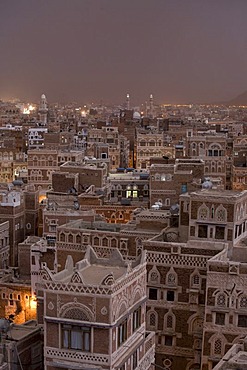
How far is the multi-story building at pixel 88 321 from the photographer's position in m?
15.2

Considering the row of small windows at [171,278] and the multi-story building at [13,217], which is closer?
the row of small windows at [171,278]

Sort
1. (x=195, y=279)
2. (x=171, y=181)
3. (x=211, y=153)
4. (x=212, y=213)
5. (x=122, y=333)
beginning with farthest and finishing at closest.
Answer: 1. (x=211, y=153)
2. (x=171, y=181)
3. (x=212, y=213)
4. (x=195, y=279)
5. (x=122, y=333)

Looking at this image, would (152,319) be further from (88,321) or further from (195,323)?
(88,321)

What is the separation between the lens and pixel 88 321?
15219 millimetres

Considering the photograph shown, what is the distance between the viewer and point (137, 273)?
55.1ft

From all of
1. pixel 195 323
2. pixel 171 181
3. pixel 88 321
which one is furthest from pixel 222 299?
pixel 171 181

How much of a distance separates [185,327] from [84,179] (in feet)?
66.7

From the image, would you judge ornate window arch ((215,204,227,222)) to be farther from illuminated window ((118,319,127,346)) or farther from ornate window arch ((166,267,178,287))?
illuminated window ((118,319,127,346))

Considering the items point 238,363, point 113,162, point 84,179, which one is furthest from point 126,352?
point 113,162

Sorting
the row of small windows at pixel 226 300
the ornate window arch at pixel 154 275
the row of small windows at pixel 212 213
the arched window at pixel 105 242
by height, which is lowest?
the row of small windows at pixel 226 300

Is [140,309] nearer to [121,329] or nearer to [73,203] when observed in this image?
[121,329]

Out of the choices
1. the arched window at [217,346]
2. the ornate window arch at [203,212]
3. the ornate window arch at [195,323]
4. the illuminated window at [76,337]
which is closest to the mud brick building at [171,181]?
the ornate window arch at [203,212]

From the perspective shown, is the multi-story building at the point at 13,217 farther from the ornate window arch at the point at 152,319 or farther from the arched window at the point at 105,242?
the ornate window arch at the point at 152,319

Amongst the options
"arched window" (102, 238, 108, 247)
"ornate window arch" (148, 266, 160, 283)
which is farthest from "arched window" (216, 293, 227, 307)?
"arched window" (102, 238, 108, 247)
